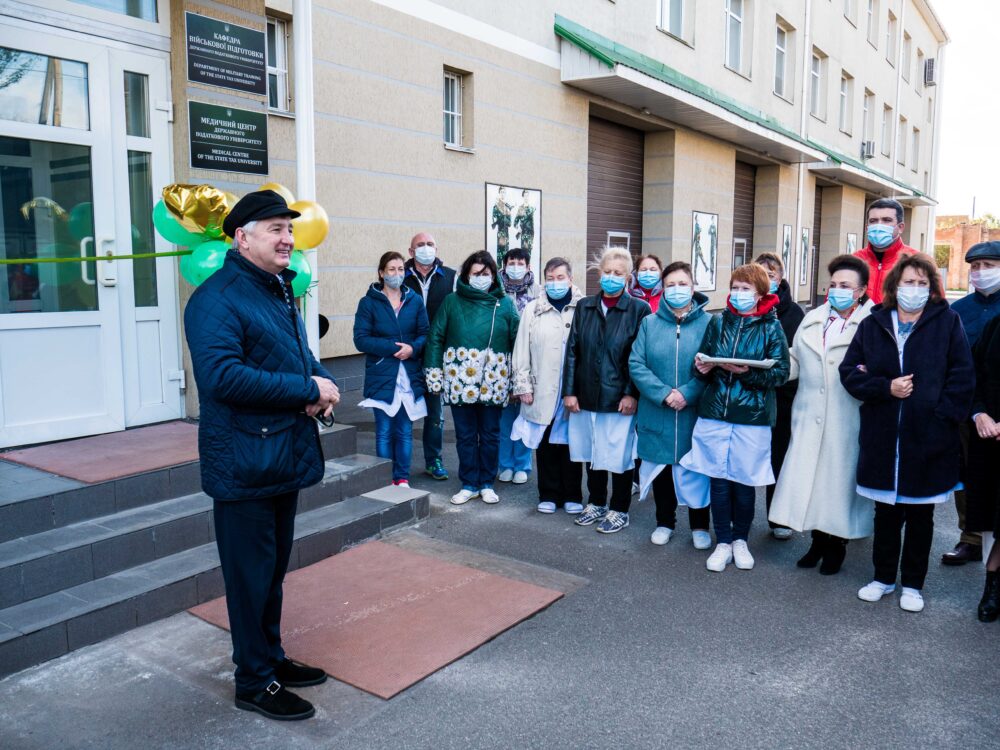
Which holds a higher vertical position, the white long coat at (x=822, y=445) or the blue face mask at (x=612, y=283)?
the blue face mask at (x=612, y=283)

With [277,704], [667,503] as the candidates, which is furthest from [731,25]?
[277,704]

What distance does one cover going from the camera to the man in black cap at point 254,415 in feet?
9.90

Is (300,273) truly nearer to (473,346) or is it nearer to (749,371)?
(473,346)

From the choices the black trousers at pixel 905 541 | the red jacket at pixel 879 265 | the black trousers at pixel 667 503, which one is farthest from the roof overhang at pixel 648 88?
the black trousers at pixel 905 541

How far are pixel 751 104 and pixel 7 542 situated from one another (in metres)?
16.5

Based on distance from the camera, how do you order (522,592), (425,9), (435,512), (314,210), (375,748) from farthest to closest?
(425,9) → (435,512) → (314,210) → (522,592) → (375,748)

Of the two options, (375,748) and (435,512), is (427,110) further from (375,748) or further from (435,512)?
(375,748)

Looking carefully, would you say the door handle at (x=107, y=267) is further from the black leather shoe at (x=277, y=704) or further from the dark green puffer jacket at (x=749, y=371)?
the dark green puffer jacket at (x=749, y=371)

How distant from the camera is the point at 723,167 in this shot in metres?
16.2

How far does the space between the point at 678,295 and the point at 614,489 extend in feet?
4.75

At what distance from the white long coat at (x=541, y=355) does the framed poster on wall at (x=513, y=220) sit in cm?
431

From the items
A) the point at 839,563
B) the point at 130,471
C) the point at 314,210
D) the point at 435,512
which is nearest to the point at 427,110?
the point at 314,210

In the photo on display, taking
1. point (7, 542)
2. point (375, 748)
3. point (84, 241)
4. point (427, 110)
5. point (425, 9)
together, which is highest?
point (425, 9)

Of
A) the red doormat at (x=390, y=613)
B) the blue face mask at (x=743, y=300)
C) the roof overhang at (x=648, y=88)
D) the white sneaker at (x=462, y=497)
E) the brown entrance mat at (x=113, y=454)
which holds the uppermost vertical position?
the roof overhang at (x=648, y=88)
